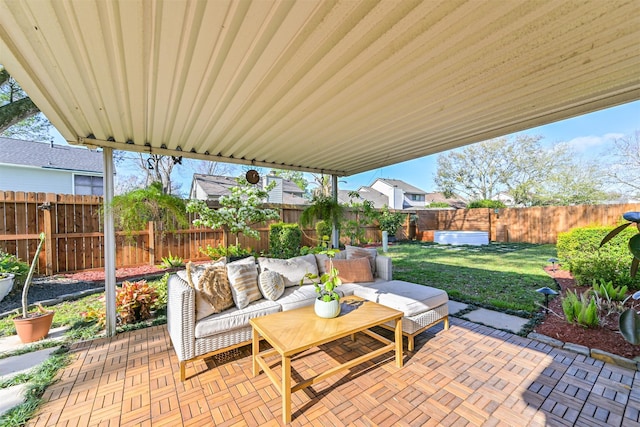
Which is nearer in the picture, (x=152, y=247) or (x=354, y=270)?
(x=354, y=270)

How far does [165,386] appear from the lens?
7.36 ft

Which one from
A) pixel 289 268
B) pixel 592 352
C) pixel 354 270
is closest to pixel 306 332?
pixel 289 268

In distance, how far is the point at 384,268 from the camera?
13.3 feet

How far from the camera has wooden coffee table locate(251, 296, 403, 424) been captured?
1.89m

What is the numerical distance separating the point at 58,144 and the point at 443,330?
14986 millimetres

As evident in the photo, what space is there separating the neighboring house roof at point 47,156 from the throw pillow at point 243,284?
10.4m

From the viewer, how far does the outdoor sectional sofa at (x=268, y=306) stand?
2.38 m

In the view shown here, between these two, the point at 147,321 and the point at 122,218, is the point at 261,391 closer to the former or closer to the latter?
the point at 147,321

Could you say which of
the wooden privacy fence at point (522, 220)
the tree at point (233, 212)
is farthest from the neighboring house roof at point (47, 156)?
the wooden privacy fence at point (522, 220)

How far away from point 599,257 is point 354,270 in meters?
4.30

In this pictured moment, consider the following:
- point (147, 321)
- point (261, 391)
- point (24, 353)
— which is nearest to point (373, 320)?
point (261, 391)

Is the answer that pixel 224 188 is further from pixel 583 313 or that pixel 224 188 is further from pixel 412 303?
pixel 583 313

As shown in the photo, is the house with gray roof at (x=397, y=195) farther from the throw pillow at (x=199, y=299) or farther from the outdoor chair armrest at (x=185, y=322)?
the outdoor chair armrest at (x=185, y=322)

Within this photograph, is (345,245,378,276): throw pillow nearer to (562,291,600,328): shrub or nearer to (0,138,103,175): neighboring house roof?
(562,291,600,328): shrub
